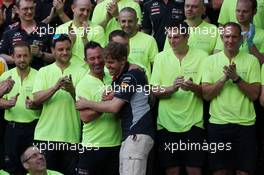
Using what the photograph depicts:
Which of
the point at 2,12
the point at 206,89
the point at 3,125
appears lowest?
the point at 3,125

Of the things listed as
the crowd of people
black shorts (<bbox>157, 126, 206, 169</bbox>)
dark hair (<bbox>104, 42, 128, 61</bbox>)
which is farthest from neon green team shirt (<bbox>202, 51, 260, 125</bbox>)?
dark hair (<bbox>104, 42, 128, 61</bbox>)

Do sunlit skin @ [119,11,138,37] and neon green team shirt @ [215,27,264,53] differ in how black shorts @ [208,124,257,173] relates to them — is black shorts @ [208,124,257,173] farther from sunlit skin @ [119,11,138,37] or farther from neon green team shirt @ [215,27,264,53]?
sunlit skin @ [119,11,138,37]

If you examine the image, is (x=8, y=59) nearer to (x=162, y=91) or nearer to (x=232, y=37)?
(x=162, y=91)

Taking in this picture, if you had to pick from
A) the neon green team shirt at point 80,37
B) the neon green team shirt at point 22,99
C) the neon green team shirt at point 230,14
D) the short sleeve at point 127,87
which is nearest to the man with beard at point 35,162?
the short sleeve at point 127,87

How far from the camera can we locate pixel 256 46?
31.6 feet

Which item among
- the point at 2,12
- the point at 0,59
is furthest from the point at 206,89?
Result: the point at 2,12

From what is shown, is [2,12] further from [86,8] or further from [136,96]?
[136,96]

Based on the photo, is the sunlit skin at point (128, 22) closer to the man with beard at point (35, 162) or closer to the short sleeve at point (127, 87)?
the short sleeve at point (127, 87)

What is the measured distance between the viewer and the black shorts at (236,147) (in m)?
8.83

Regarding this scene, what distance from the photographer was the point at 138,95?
8031 mm

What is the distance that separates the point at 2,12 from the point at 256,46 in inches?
155

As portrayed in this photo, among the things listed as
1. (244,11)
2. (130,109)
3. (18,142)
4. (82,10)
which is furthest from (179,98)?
(18,142)

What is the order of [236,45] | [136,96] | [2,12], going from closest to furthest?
[136,96], [236,45], [2,12]

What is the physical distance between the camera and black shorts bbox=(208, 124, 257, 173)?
→ 8.83 metres
